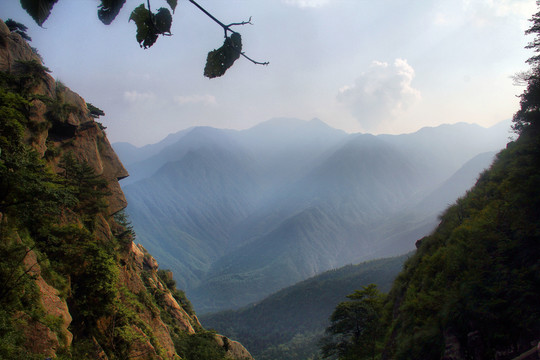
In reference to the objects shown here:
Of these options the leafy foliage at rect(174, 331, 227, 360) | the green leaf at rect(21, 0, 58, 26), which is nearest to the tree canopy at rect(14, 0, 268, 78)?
the green leaf at rect(21, 0, 58, 26)

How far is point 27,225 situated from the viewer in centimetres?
1068

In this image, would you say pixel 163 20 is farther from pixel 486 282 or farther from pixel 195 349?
pixel 195 349

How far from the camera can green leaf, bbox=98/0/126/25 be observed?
140 cm

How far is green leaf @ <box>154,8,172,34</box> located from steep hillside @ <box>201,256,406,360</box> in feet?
386

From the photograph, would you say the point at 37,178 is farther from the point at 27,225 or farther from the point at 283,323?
the point at 283,323

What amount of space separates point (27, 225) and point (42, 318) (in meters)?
4.28

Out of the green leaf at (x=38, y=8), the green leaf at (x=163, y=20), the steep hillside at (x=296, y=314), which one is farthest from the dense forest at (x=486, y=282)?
the steep hillside at (x=296, y=314)

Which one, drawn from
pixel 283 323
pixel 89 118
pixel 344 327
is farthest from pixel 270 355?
pixel 89 118

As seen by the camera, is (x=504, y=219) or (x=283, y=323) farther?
(x=283, y=323)

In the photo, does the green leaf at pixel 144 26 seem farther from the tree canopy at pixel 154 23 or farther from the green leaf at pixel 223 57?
the green leaf at pixel 223 57

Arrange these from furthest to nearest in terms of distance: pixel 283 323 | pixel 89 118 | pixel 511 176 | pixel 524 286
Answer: pixel 283 323 < pixel 89 118 < pixel 511 176 < pixel 524 286

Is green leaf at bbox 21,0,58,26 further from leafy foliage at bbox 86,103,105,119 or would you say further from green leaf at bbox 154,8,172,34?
leafy foliage at bbox 86,103,105,119

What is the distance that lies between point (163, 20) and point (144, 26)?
0.37ft

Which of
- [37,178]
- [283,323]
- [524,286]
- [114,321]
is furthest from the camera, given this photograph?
[283,323]
